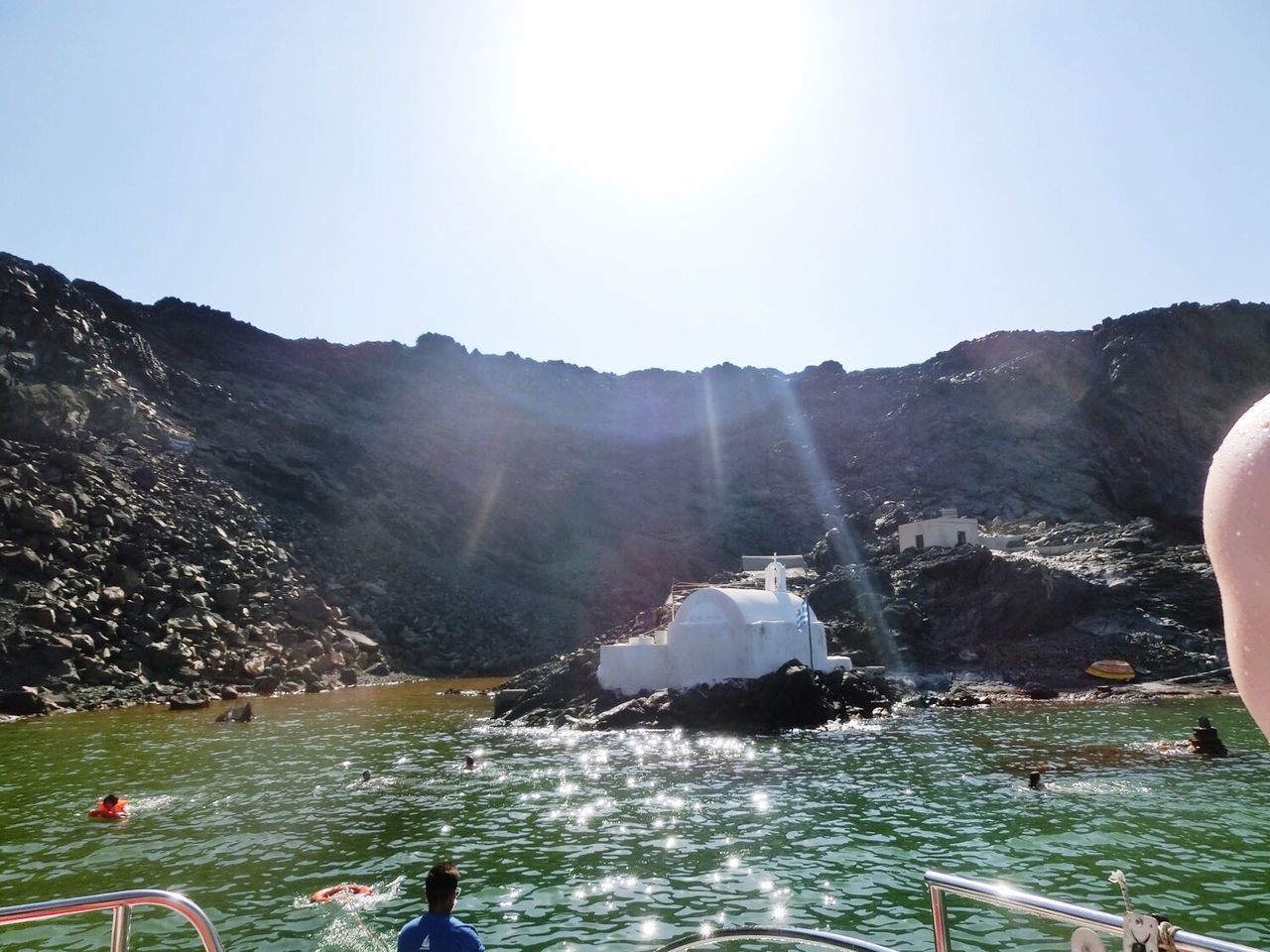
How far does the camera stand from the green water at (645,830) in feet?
34.6

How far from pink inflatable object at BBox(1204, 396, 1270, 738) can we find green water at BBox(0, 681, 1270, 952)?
30.7 ft

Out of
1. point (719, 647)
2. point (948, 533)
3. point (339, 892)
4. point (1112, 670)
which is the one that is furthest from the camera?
point (948, 533)

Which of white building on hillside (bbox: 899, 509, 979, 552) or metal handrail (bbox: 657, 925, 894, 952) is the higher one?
white building on hillside (bbox: 899, 509, 979, 552)

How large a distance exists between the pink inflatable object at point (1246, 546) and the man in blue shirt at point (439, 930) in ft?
17.8

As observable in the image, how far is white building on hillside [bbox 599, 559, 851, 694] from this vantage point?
102ft

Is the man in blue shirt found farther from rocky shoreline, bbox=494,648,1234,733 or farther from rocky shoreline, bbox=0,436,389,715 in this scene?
rocky shoreline, bbox=0,436,389,715

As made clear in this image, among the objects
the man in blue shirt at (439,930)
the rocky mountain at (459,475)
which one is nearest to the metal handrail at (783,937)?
the man in blue shirt at (439,930)

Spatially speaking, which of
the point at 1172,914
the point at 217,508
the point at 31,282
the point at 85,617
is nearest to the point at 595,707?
the point at 1172,914

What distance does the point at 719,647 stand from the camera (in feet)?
102

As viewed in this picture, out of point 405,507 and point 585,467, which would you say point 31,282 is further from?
point 585,467

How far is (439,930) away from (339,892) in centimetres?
A: 702

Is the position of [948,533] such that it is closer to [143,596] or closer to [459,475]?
[143,596]

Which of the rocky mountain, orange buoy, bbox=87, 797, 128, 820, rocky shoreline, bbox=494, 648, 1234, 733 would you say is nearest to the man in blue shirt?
orange buoy, bbox=87, 797, 128, 820

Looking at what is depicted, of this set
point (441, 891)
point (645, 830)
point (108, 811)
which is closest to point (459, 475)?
point (108, 811)
